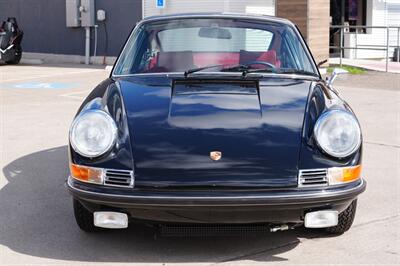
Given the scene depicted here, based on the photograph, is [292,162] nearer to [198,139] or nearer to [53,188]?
[198,139]

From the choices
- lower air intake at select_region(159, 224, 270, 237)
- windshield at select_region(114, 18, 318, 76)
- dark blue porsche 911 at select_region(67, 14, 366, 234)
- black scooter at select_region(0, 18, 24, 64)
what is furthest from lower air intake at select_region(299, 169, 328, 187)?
black scooter at select_region(0, 18, 24, 64)

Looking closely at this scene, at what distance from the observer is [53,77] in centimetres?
1545

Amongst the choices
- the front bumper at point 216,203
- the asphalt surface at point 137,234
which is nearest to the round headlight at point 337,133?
the front bumper at point 216,203

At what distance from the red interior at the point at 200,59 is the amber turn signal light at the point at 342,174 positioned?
1.31 meters

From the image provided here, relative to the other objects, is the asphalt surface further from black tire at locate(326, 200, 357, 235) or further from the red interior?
the red interior

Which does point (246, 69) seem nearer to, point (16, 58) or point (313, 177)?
point (313, 177)

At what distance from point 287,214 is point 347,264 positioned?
549 mm

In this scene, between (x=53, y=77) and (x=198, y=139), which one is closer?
(x=198, y=139)

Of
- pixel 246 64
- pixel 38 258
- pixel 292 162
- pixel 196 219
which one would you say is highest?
pixel 246 64

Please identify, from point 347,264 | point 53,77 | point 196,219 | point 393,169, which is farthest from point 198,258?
point 53,77

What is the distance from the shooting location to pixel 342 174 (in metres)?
3.71

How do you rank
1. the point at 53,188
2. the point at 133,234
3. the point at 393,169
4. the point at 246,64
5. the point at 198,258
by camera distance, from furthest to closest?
the point at 393,169, the point at 53,188, the point at 246,64, the point at 133,234, the point at 198,258

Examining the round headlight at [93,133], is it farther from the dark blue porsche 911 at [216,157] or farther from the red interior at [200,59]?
the red interior at [200,59]

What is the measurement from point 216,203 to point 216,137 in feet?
1.36
